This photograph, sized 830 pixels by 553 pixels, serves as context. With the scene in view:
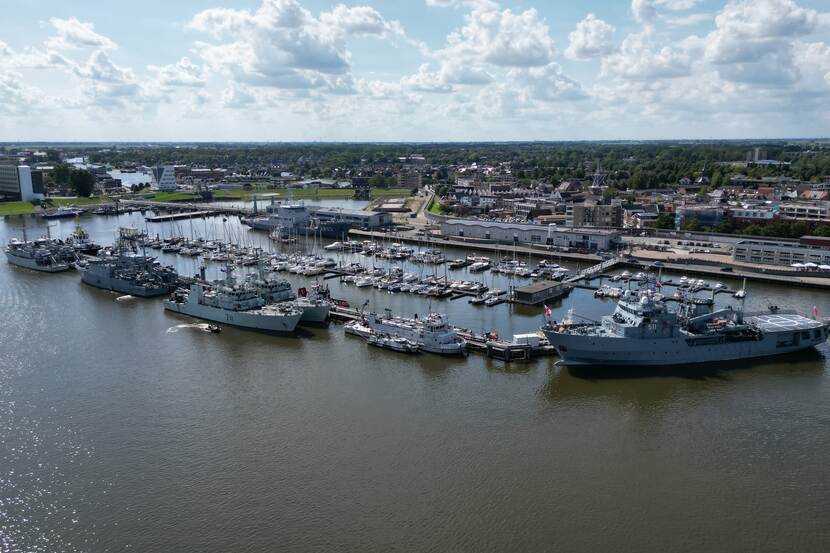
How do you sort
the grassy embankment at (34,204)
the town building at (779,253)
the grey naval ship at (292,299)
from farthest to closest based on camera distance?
the grassy embankment at (34,204) < the town building at (779,253) < the grey naval ship at (292,299)

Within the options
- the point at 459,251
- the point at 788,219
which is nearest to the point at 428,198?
the point at 459,251

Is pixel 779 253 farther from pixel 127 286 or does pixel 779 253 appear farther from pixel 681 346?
pixel 127 286

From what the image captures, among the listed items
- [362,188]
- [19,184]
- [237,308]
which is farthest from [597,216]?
[19,184]

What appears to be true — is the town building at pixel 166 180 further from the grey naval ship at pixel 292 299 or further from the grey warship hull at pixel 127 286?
the grey naval ship at pixel 292 299

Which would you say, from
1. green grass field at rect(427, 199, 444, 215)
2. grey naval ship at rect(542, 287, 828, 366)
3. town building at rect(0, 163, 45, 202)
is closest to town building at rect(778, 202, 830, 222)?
grey naval ship at rect(542, 287, 828, 366)

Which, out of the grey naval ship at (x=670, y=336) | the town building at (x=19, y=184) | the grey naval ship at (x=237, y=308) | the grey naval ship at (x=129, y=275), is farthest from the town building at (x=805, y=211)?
the town building at (x=19, y=184)

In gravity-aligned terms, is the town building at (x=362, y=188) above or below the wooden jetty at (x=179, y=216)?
above

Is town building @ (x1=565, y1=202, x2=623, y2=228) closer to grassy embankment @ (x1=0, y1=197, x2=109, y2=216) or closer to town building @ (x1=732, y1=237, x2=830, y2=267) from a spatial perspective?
town building @ (x1=732, y1=237, x2=830, y2=267)
